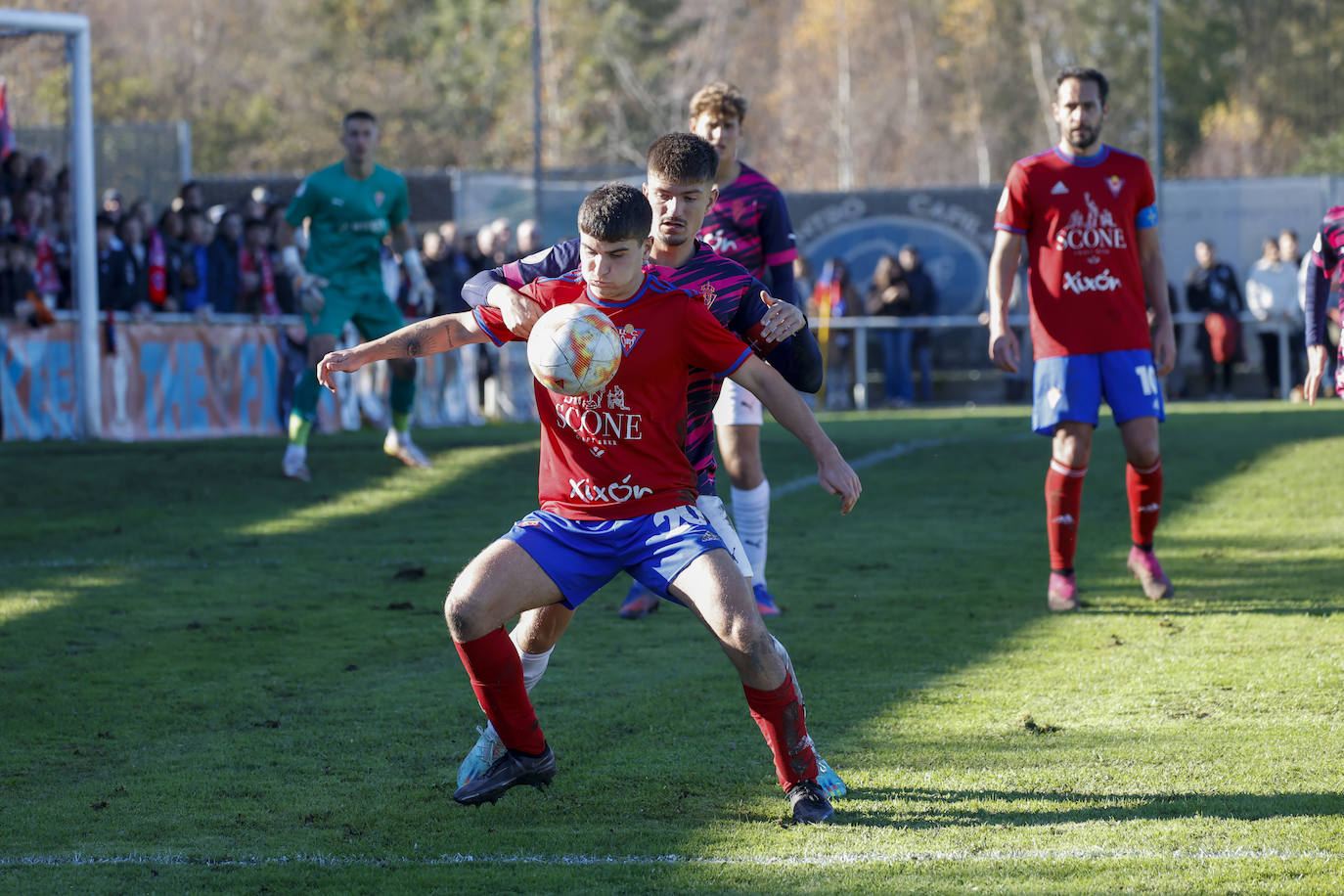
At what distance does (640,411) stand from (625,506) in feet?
0.82

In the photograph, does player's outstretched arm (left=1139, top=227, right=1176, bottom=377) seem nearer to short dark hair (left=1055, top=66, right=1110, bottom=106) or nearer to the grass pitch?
short dark hair (left=1055, top=66, right=1110, bottom=106)

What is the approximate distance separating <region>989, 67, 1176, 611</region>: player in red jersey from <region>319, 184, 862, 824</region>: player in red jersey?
3.00 metres

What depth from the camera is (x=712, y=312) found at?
460 cm

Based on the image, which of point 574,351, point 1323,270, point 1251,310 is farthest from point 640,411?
point 1251,310

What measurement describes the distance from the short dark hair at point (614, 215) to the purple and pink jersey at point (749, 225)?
2.68 metres

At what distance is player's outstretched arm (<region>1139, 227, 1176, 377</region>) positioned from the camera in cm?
726

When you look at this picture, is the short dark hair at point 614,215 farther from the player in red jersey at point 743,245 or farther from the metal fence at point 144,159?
the metal fence at point 144,159

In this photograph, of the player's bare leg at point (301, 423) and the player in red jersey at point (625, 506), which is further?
the player's bare leg at point (301, 423)

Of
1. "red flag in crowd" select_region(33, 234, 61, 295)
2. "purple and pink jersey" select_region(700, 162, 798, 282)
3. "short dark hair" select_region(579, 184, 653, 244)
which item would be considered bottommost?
"short dark hair" select_region(579, 184, 653, 244)

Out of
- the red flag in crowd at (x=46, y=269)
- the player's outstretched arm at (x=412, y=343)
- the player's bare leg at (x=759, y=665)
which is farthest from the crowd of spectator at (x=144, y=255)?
the player's bare leg at (x=759, y=665)

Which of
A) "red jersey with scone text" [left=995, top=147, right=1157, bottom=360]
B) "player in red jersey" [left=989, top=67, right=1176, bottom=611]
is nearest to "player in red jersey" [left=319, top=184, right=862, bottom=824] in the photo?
"player in red jersey" [left=989, top=67, right=1176, bottom=611]

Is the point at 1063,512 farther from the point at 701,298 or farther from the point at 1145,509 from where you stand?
the point at 701,298

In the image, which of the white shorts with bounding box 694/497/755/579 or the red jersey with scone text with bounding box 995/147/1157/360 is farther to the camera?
the red jersey with scone text with bounding box 995/147/1157/360

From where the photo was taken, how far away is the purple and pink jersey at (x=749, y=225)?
6.94m
